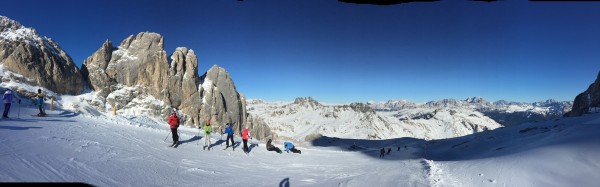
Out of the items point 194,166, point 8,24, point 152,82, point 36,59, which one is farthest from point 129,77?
point 194,166

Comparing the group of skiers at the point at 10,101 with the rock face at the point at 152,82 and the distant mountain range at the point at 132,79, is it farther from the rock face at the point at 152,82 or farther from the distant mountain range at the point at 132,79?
the rock face at the point at 152,82

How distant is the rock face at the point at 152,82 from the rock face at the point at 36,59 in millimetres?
10798

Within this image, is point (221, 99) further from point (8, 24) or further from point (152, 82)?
point (8, 24)

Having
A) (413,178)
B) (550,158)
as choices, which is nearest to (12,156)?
(413,178)

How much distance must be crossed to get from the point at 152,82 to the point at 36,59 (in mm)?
40887

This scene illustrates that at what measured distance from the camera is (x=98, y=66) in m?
129

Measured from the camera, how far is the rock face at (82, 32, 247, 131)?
414ft

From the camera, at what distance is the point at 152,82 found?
13600cm

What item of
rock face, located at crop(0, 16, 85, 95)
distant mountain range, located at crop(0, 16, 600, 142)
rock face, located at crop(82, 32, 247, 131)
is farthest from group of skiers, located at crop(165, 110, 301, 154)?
rock face, located at crop(82, 32, 247, 131)

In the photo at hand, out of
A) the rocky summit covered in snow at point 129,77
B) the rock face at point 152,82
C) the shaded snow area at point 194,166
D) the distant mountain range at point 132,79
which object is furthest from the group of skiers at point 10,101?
the rock face at point 152,82

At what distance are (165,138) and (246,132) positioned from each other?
580 cm

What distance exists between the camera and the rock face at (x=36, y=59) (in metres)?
94.6

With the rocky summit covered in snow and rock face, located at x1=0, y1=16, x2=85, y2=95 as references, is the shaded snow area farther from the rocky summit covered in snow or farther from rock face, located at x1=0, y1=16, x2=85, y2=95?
rock face, located at x1=0, y1=16, x2=85, y2=95

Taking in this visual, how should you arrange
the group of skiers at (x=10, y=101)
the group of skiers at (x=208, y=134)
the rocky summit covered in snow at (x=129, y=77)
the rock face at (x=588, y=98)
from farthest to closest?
the rocky summit covered in snow at (x=129, y=77) < the rock face at (x=588, y=98) < the group of skiers at (x=208, y=134) < the group of skiers at (x=10, y=101)
